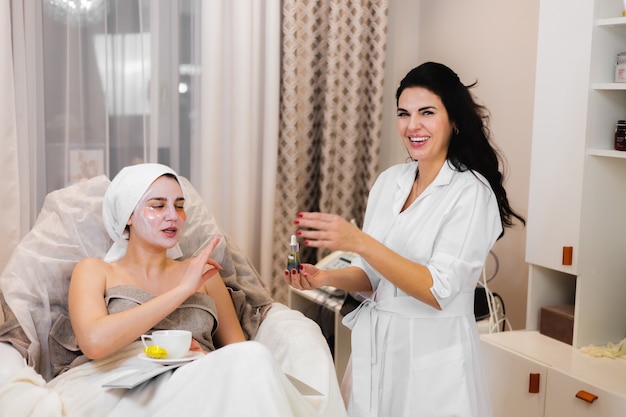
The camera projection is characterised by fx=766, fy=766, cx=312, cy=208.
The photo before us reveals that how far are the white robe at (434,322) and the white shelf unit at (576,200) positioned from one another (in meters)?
0.56

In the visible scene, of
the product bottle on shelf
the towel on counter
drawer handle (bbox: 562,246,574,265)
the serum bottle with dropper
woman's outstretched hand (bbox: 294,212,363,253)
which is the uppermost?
the product bottle on shelf

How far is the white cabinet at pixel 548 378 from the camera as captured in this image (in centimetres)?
222

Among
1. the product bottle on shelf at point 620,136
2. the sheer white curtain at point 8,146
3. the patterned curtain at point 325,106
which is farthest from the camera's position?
the patterned curtain at point 325,106

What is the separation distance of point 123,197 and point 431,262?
898 millimetres

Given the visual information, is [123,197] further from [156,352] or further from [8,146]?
[8,146]

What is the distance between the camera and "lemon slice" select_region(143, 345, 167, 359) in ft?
6.12

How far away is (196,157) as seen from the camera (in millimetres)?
3428

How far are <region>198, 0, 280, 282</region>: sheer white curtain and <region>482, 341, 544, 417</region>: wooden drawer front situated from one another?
1257 millimetres

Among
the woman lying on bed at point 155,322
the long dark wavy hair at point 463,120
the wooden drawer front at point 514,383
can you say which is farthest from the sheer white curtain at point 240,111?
the long dark wavy hair at point 463,120

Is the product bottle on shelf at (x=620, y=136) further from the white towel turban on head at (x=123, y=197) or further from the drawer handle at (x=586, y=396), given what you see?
the white towel turban on head at (x=123, y=197)

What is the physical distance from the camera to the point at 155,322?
200cm

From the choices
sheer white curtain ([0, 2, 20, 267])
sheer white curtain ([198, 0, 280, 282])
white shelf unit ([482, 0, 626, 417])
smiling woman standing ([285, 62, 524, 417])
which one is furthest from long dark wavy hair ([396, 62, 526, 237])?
sheer white curtain ([0, 2, 20, 267])

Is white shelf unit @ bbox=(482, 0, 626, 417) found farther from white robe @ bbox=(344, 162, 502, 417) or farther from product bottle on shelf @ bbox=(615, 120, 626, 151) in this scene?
white robe @ bbox=(344, 162, 502, 417)

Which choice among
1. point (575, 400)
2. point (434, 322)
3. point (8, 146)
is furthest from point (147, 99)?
point (575, 400)
